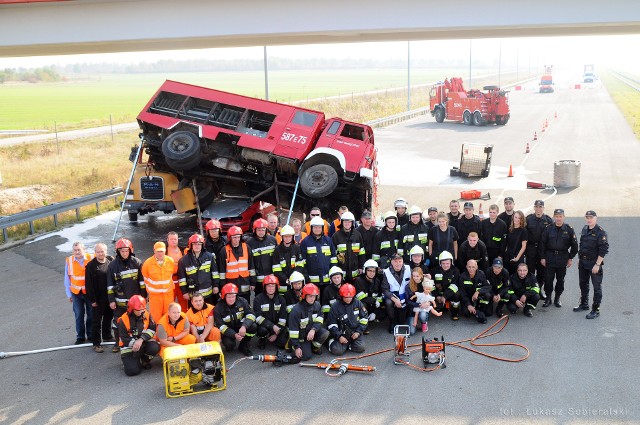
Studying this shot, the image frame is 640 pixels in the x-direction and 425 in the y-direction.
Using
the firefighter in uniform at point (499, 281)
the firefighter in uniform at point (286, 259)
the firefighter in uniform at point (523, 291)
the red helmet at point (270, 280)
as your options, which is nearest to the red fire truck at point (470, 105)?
the firefighter in uniform at point (523, 291)

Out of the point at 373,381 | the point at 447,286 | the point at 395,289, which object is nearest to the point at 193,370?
the point at 373,381

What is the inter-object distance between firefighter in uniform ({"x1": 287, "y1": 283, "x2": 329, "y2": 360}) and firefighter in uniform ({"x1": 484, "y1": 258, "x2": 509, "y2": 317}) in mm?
Result: 2895

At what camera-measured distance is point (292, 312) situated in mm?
9234

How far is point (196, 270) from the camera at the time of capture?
967 centimetres

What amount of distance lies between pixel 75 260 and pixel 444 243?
18.3 feet

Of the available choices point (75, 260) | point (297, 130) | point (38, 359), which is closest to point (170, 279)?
point (75, 260)

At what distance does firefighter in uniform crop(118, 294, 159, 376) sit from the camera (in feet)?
28.6

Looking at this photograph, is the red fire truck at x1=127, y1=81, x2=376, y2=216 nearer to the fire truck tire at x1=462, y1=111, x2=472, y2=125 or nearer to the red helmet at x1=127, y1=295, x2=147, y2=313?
the red helmet at x1=127, y1=295, x2=147, y2=313

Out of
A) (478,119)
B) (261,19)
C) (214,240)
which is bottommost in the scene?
(214,240)

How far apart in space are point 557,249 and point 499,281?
1.07 meters

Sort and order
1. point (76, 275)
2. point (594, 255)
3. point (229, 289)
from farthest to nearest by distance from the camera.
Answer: point (594, 255), point (76, 275), point (229, 289)

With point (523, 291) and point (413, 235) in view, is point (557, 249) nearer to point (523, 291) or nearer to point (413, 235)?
point (523, 291)

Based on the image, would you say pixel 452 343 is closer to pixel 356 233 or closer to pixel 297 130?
pixel 356 233

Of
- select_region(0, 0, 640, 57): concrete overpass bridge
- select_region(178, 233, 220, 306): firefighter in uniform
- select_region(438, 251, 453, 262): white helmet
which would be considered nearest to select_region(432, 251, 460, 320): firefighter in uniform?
select_region(438, 251, 453, 262): white helmet
